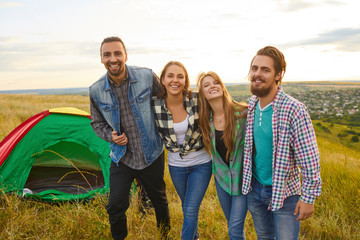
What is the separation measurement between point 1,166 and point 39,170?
1454 millimetres

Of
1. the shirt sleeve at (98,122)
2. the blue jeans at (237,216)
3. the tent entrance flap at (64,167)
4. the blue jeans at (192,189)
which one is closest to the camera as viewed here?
the blue jeans at (237,216)

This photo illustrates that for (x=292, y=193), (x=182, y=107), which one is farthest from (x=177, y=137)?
(x=292, y=193)

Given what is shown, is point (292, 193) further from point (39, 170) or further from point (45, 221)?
point (39, 170)

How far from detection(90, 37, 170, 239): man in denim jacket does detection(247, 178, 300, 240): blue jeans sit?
1158mm

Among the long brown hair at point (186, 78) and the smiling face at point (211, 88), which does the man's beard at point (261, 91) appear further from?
the long brown hair at point (186, 78)

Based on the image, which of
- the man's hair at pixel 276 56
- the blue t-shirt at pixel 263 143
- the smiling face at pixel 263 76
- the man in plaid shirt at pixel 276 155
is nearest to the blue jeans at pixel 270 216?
the man in plaid shirt at pixel 276 155

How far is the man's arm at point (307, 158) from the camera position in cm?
185

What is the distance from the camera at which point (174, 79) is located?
2.69 m

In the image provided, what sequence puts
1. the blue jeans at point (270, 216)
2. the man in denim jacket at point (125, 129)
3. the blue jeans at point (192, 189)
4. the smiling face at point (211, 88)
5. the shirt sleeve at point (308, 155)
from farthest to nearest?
the man in denim jacket at point (125, 129), the blue jeans at point (192, 189), the smiling face at point (211, 88), the blue jeans at point (270, 216), the shirt sleeve at point (308, 155)

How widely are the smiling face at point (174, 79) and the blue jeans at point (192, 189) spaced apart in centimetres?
87

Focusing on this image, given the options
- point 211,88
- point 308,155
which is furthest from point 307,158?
point 211,88

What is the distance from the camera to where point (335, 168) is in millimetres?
4230

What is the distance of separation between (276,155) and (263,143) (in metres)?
0.16

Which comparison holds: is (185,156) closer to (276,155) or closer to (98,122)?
(276,155)
